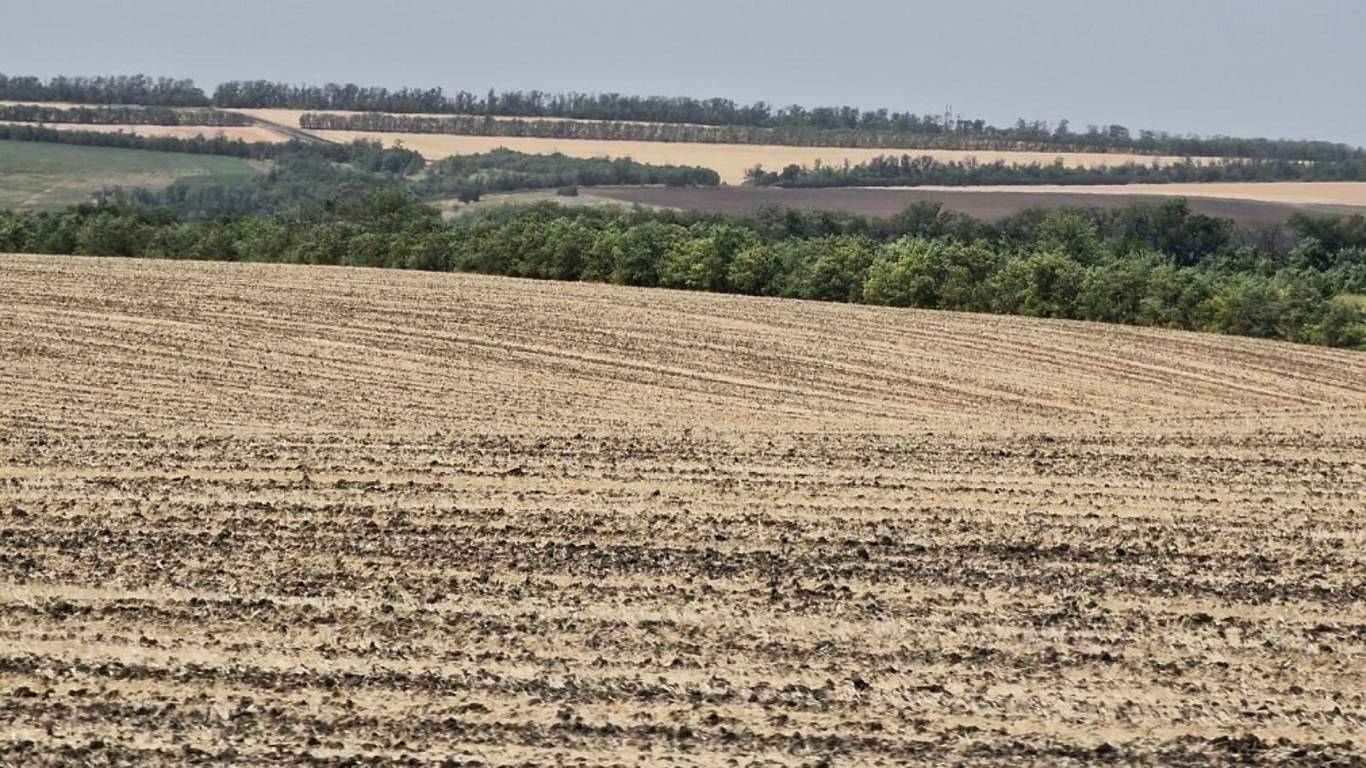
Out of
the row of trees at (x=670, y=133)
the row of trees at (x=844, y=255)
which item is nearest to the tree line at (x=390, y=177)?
the row of trees at (x=670, y=133)

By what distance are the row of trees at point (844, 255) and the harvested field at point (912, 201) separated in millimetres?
3470

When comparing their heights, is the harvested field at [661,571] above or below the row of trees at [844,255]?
below

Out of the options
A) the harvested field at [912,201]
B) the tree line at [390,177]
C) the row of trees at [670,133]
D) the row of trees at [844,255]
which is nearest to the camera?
the row of trees at [844,255]

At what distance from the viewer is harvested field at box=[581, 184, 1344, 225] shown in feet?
220

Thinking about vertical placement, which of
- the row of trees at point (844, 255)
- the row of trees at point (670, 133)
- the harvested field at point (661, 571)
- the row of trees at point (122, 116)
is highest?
the row of trees at point (670, 133)

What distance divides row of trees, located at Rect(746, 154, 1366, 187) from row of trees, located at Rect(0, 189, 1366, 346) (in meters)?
28.9

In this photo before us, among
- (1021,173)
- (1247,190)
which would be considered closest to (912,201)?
(1247,190)

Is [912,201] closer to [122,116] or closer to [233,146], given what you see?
[233,146]

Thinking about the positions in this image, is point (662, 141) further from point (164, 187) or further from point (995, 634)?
point (995, 634)

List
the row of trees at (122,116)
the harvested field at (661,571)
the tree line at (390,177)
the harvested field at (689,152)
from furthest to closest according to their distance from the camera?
1. the row of trees at (122,116)
2. the harvested field at (689,152)
3. the tree line at (390,177)
4. the harvested field at (661,571)

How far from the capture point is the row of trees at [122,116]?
10419 centimetres

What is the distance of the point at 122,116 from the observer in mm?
107688

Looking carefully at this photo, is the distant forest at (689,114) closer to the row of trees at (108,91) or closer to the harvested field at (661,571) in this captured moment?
the row of trees at (108,91)

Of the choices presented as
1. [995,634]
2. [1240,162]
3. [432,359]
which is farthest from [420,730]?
[1240,162]
